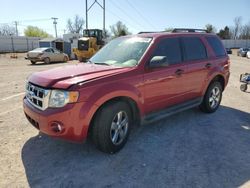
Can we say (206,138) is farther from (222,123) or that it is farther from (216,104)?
(216,104)

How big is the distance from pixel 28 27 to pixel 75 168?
3892 inches

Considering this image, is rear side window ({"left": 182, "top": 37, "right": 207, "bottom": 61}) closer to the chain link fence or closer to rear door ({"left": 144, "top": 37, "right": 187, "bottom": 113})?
rear door ({"left": 144, "top": 37, "right": 187, "bottom": 113})

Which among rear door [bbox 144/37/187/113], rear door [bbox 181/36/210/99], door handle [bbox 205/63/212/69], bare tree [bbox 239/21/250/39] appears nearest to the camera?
rear door [bbox 144/37/187/113]

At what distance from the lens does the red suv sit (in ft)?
11.0

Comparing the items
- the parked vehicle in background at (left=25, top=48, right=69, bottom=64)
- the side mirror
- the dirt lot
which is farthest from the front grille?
the parked vehicle in background at (left=25, top=48, right=69, bottom=64)

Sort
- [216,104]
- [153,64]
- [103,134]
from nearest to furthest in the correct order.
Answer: [103,134] < [153,64] < [216,104]

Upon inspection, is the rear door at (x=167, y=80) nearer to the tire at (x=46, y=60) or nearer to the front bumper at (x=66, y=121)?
the front bumper at (x=66, y=121)

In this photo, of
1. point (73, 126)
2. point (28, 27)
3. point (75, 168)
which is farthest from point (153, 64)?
point (28, 27)

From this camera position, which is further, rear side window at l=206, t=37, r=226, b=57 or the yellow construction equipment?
the yellow construction equipment

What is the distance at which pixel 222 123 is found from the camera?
541 cm

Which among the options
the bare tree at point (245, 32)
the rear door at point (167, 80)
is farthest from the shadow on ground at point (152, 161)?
the bare tree at point (245, 32)

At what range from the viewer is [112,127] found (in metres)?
3.80

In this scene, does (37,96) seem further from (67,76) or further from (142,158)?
(142,158)

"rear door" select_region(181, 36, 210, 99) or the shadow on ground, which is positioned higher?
"rear door" select_region(181, 36, 210, 99)
